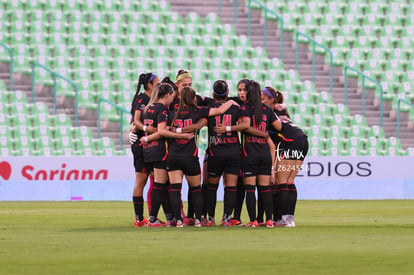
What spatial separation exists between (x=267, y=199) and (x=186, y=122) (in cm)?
144

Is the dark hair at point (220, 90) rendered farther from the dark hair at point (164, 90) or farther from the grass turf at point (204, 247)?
the grass turf at point (204, 247)

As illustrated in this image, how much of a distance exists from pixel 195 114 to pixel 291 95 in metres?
14.6

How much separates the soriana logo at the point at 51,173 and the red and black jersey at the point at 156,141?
1056 centimetres

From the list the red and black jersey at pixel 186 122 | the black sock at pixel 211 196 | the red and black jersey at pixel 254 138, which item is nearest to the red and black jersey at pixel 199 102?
the red and black jersey at pixel 186 122

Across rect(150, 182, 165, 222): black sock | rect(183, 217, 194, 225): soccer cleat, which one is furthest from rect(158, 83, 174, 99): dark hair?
rect(183, 217, 194, 225): soccer cleat

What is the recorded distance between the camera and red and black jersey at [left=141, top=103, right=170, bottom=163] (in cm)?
1314

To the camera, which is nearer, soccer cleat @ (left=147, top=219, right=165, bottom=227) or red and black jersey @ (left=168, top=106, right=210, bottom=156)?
red and black jersey @ (left=168, top=106, right=210, bottom=156)

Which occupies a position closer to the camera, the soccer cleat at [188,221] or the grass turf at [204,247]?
the grass turf at [204,247]

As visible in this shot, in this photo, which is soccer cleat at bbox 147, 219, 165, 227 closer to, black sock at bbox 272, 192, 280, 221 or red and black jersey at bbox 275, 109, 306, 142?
black sock at bbox 272, 192, 280, 221

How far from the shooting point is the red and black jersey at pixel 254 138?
13109mm

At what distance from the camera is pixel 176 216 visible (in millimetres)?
12977

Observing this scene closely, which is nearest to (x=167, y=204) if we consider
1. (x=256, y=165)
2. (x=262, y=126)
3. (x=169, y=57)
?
(x=256, y=165)

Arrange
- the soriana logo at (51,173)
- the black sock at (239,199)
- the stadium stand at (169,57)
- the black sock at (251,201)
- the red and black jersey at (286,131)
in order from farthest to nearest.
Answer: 1. the stadium stand at (169,57)
2. the soriana logo at (51,173)
3. the red and black jersey at (286,131)
4. the black sock at (239,199)
5. the black sock at (251,201)

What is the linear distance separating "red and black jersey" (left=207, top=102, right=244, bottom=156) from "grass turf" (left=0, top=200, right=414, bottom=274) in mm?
1034
